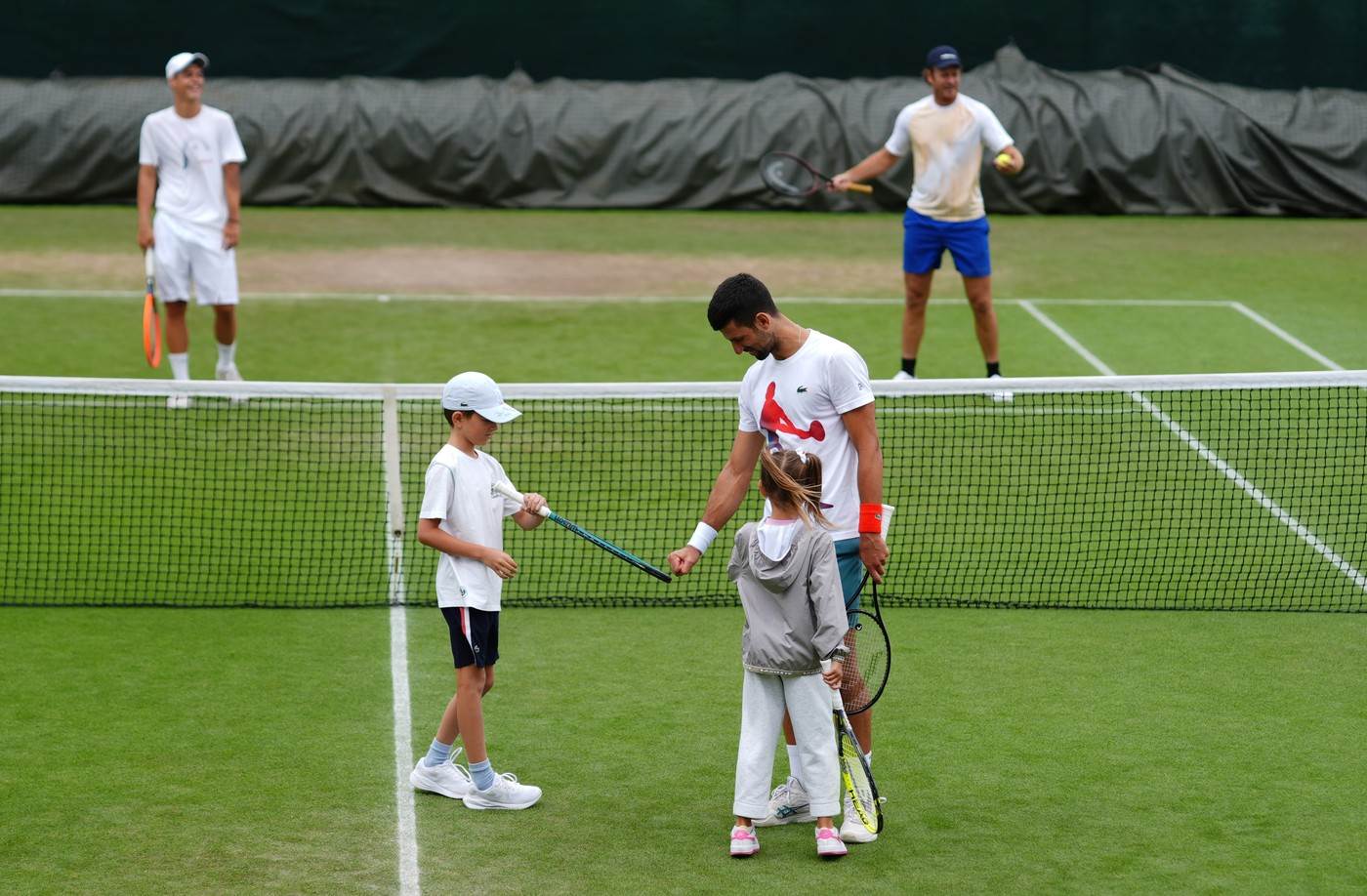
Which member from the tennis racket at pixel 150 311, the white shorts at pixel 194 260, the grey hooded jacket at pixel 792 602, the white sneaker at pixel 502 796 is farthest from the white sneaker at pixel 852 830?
the white shorts at pixel 194 260

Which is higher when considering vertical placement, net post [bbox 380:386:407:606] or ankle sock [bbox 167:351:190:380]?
ankle sock [bbox 167:351:190:380]

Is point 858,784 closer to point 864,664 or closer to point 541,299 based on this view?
point 864,664

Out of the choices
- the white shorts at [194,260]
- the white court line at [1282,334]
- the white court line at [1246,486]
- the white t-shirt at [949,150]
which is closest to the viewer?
the white court line at [1246,486]

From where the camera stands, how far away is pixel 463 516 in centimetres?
637

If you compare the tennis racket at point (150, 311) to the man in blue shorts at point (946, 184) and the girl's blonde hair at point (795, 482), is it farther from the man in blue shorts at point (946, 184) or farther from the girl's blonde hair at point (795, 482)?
the girl's blonde hair at point (795, 482)

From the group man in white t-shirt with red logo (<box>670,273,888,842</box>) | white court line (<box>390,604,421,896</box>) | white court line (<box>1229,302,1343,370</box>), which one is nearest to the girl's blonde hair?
man in white t-shirt with red logo (<box>670,273,888,842</box>)

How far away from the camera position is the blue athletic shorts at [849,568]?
627 cm

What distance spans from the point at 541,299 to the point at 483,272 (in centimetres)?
147

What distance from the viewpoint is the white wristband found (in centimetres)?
635

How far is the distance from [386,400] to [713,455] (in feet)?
9.64

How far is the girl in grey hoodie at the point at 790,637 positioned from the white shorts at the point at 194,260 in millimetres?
7253

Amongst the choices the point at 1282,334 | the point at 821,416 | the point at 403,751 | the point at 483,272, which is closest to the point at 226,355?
the point at 483,272

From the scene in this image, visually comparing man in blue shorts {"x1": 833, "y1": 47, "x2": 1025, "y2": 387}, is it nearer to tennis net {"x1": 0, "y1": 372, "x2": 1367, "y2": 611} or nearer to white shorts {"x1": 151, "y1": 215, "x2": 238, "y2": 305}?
tennis net {"x1": 0, "y1": 372, "x2": 1367, "y2": 611}

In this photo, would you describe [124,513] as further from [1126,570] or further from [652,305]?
[652,305]
